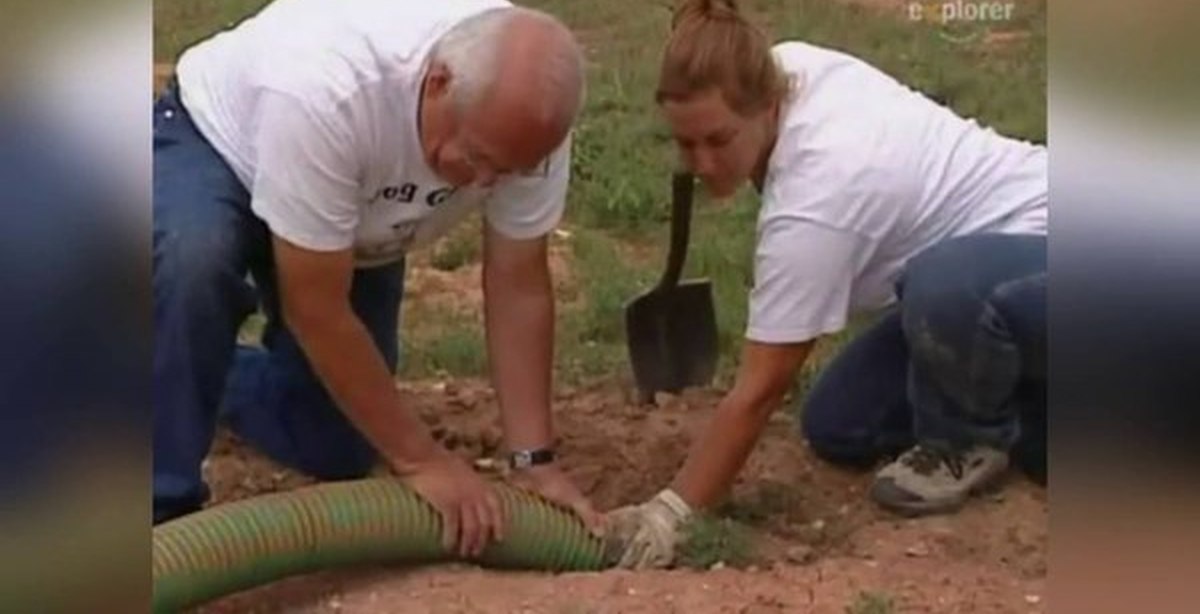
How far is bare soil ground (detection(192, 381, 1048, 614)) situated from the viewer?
130 inches

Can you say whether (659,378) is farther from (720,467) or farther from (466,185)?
(466,185)

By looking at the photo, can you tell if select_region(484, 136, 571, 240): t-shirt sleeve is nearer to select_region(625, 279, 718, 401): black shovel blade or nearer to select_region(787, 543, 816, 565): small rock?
select_region(625, 279, 718, 401): black shovel blade

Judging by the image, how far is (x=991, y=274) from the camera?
Answer: 10.7 ft

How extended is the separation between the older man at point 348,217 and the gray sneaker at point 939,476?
448 millimetres

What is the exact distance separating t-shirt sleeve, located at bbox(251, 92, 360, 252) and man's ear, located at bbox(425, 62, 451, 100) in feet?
0.43

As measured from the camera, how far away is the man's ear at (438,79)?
125 inches

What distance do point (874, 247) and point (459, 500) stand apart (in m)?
0.69

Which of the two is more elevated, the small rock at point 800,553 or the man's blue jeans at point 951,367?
the man's blue jeans at point 951,367

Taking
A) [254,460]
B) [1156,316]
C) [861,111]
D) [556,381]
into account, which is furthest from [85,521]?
[1156,316]

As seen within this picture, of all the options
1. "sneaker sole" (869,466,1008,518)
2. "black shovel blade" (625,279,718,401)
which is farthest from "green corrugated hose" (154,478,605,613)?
"sneaker sole" (869,466,1008,518)

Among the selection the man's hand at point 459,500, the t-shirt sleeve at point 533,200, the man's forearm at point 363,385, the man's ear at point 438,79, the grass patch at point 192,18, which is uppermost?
the grass patch at point 192,18

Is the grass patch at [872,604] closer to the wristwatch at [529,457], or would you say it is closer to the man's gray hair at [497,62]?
the wristwatch at [529,457]

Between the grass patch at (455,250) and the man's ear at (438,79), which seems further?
the grass patch at (455,250)

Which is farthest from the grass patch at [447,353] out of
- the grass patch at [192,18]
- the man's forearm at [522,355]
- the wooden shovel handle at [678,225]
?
the grass patch at [192,18]
